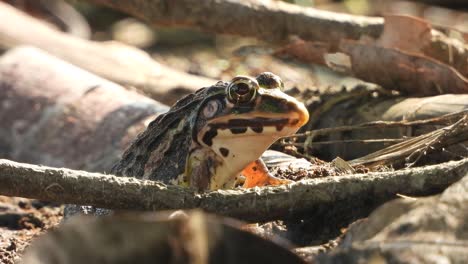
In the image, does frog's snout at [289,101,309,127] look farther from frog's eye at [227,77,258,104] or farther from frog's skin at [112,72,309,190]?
frog's eye at [227,77,258,104]

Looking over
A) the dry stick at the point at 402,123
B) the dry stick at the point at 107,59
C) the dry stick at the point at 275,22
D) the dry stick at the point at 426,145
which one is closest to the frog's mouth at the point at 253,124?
the dry stick at the point at 426,145

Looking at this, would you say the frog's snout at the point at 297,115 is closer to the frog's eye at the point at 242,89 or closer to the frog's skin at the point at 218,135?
the frog's skin at the point at 218,135

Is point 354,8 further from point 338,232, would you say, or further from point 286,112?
point 338,232

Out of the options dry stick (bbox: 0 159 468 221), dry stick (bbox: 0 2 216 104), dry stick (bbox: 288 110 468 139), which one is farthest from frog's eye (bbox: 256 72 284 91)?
dry stick (bbox: 0 2 216 104)

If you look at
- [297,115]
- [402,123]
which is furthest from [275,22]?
[297,115]

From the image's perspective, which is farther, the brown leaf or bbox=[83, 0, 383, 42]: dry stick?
bbox=[83, 0, 383, 42]: dry stick
